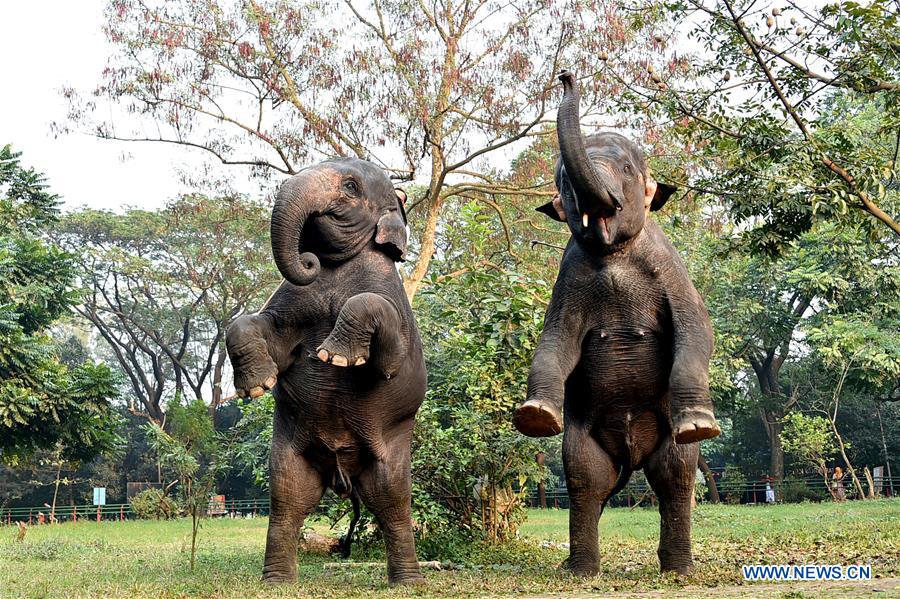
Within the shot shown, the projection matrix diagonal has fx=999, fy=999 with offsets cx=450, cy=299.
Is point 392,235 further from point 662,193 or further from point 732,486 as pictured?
point 732,486

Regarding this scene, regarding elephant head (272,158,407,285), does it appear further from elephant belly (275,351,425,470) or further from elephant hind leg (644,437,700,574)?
elephant hind leg (644,437,700,574)

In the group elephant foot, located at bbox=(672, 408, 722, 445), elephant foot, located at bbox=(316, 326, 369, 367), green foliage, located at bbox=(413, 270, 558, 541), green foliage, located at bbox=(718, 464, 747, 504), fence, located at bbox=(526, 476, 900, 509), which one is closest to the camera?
elephant foot, located at bbox=(672, 408, 722, 445)

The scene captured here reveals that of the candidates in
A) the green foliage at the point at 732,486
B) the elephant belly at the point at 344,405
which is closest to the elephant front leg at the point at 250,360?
the elephant belly at the point at 344,405

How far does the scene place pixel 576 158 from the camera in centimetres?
539

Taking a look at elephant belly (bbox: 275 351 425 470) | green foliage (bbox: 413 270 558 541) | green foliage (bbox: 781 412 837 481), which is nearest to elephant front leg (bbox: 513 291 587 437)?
elephant belly (bbox: 275 351 425 470)

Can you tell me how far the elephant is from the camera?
569cm

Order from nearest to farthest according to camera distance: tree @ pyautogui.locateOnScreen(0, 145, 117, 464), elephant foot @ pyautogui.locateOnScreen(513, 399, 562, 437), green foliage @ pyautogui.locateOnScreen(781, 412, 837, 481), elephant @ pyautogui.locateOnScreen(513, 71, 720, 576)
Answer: elephant foot @ pyautogui.locateOnScreen(513, 399, 562, 437), elephant @ pyautogui.locateOnScreen(513, 71, 720, 576), tree @ pyautogui.locateOnScreen(0, 145, 117, 464), green foliage @ pyautogui.locateOnScreen(781, 412, 837, 481)

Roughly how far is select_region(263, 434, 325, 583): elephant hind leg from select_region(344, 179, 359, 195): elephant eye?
1.60m

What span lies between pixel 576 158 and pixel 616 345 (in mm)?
1175

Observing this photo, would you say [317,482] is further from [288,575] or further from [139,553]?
[139,553]

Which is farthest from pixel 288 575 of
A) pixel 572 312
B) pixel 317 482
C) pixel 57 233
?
pixel 57 233

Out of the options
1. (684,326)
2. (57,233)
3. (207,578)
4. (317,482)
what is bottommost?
(207,578)

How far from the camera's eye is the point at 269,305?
247 inches

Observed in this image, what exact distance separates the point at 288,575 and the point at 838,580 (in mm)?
3128
